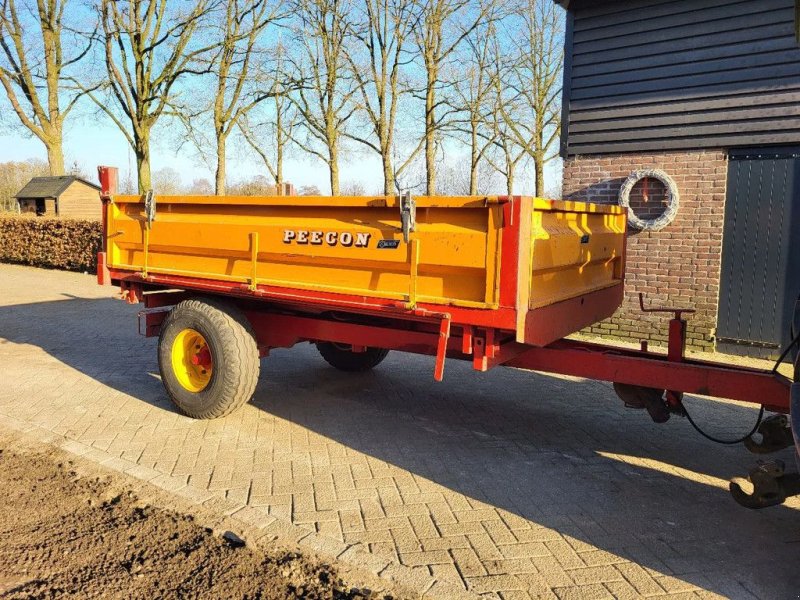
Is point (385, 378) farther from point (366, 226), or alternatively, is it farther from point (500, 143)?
point (500, 143)

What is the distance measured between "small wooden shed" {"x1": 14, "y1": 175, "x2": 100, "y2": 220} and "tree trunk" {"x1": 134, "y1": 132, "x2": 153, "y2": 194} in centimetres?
1105

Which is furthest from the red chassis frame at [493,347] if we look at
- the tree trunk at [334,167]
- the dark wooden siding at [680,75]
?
the tree trunk at [334,167]

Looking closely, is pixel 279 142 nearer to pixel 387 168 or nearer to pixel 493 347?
pixel 387 168

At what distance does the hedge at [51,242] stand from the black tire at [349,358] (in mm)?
11892

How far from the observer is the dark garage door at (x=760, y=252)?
7.05 m

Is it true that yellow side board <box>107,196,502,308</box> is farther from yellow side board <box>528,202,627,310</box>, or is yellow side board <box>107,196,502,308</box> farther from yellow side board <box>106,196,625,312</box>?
yellow side board <box>528,202,627,310</box>

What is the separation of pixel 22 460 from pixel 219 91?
17403mm

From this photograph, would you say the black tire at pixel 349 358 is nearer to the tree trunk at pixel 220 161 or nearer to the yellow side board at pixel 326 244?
the yellow side board at pixel 326 244

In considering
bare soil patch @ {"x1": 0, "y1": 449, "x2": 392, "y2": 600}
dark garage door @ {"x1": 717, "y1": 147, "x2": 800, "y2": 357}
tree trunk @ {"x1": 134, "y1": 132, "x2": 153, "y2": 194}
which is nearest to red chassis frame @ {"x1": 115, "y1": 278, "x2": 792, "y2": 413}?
bare soil patch @ {"x1": 0, "y1": 449, "x2": 392, "y2": 600}

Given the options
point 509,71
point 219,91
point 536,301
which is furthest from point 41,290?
point 509,71

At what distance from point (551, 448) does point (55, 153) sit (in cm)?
2256

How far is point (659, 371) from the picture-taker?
374 cm

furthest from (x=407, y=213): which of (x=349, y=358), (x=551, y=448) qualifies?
(x=349, y=358)

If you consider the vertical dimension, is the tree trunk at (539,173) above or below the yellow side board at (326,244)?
above
